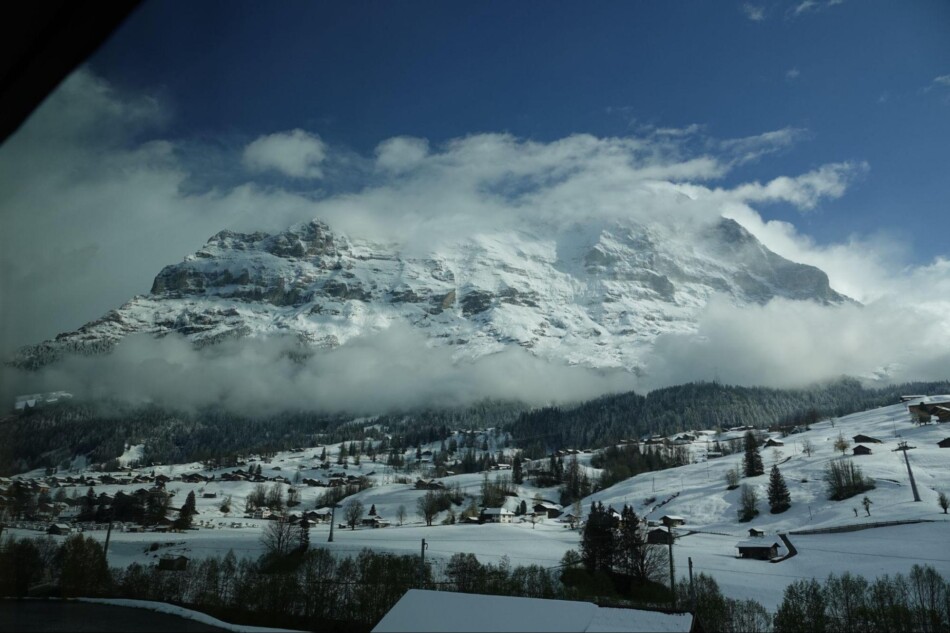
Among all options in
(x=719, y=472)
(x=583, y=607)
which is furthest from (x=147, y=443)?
→ (x=583, y=607)

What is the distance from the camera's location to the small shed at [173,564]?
37594 millimetres

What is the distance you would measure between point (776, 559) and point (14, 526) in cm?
4351

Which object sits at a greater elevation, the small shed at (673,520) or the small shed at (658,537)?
the small shed at (673,520)

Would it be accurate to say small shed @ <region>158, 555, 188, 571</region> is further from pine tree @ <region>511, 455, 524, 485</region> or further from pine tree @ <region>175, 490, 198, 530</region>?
pine tree @ <region>511, 455, 524, 485</region>

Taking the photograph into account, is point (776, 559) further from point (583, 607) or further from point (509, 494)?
point (509, 494)

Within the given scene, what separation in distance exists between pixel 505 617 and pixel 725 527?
47.7 m

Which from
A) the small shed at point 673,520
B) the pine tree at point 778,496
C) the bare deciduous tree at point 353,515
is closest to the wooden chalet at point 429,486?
the bare deciduous tree at point 353,515

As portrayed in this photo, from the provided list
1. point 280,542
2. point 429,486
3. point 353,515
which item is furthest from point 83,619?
point 429,486

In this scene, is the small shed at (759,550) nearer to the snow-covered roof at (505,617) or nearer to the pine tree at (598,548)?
the pine tree at (598,548)

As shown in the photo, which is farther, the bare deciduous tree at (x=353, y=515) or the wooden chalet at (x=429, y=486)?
the wooden chalet at (x=429, y=486)

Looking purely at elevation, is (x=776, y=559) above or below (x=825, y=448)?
below

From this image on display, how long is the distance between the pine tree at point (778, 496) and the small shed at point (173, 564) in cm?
4941

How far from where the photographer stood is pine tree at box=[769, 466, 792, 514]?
183 ft

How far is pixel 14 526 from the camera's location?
30.8 m
